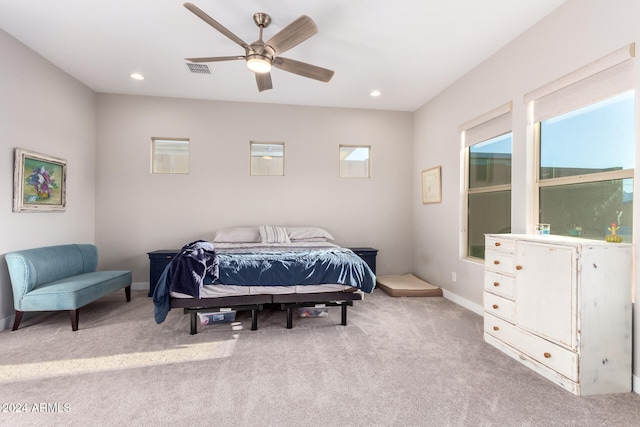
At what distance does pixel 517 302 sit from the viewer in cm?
226

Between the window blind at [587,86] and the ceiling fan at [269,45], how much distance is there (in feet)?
6.43

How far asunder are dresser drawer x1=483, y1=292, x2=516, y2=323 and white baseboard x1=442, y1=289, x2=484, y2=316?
82 centimetres

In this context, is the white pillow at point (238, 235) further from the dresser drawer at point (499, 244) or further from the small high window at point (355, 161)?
the dresser drawer at point (499, 244)

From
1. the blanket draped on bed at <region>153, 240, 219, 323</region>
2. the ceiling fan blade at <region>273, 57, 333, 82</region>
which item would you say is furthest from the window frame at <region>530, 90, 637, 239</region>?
the blanket draped on bed at <region>153, 240, 219, 323</region>

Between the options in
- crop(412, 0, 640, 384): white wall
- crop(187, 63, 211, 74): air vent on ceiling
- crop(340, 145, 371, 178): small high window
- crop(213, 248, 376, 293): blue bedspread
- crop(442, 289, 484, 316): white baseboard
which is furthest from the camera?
crop(340, 145, 371, 178): small high window

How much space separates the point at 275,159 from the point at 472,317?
11.8 feet

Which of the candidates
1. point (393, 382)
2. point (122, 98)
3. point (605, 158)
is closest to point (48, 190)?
point (122, 98)

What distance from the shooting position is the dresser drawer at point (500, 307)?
7.56ft

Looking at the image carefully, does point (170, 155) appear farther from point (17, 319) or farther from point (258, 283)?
point (258, 283)

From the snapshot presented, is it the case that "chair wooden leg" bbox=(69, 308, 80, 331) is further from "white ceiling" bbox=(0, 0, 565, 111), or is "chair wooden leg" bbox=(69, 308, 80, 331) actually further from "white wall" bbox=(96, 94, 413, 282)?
"white ceiling" bbox=(0, 0, 565, 111)

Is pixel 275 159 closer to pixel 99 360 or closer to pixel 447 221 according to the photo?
pixel 447 221

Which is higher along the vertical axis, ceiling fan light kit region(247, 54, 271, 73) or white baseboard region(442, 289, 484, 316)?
ceiling fan light kit region(247, 54, 271, 73)

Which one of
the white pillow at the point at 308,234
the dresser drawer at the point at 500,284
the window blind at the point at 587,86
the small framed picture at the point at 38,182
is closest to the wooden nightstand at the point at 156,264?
the small framed picture at the point at 38,182

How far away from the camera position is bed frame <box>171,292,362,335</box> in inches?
106
